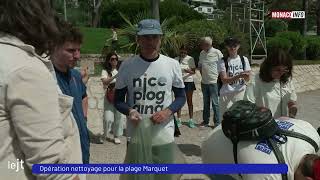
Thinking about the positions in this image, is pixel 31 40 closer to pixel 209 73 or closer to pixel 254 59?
pixel 209 73

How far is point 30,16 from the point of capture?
1.75m

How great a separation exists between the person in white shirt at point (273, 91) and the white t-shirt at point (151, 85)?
1026mm

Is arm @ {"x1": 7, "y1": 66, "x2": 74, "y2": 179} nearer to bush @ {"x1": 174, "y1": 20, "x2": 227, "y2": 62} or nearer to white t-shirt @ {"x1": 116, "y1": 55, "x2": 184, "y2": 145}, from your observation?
white t-shirt @ {"x1": 116, "y1": 55, "x2": 184, "y2": 145}

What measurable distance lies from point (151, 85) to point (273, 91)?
1.33 metres

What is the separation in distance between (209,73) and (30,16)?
24.5 ft

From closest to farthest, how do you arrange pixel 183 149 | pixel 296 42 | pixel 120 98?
pixel 120 98 → pixel 183 149 → pixel 296 42

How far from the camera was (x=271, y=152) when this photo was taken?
8.80ft

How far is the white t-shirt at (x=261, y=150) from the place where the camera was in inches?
104

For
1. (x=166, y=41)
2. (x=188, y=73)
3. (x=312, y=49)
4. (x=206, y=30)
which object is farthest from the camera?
(x=312, y=49)

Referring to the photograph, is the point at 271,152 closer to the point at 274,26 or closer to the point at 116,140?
the point at 116,140

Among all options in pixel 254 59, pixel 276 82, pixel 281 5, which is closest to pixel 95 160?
pixel 276 82

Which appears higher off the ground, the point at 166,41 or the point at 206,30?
the point at 206,30

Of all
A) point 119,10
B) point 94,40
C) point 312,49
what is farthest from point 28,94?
point 119,10

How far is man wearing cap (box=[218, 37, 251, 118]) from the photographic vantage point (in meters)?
6.69
